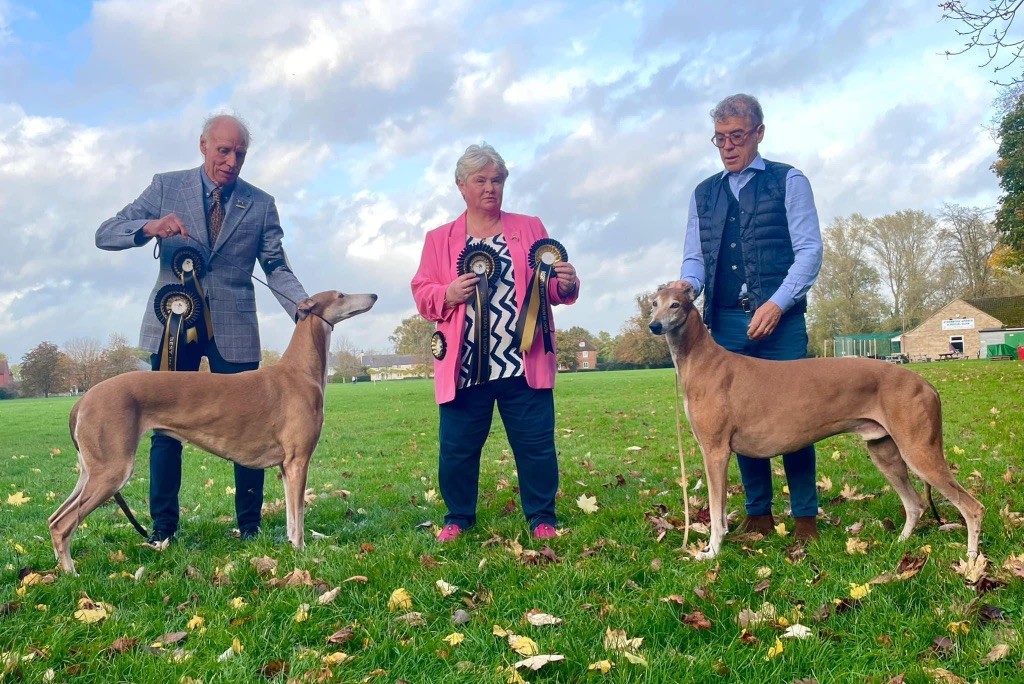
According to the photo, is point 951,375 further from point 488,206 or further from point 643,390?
point 488,206

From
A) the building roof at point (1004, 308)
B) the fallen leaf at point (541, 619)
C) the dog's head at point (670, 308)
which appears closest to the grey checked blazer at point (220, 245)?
the dog's head at point (670, 308)

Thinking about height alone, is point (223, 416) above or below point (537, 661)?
above

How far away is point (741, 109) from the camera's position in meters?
4.93

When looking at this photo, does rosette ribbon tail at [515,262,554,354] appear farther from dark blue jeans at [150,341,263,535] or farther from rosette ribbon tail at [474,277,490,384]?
dark blue jeans at [150,341,263,535]

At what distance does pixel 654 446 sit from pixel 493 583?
711 cm

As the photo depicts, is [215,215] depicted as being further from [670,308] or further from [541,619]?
[541,619]

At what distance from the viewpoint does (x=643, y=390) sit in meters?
25.0

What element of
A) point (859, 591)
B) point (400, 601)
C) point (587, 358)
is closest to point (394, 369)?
point (587, 358)

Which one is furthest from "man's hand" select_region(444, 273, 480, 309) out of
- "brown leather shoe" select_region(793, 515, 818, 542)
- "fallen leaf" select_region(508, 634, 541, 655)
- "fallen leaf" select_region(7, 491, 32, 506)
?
"fallen leaf" select_region(7, 491, 32, 506)

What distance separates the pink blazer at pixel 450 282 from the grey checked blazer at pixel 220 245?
47.7 inches

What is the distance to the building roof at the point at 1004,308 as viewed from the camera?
52200 mm

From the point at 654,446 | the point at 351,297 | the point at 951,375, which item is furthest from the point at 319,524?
the point at 951,375

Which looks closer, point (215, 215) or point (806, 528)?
point (806, 528)

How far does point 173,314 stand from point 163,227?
67 centimetres
